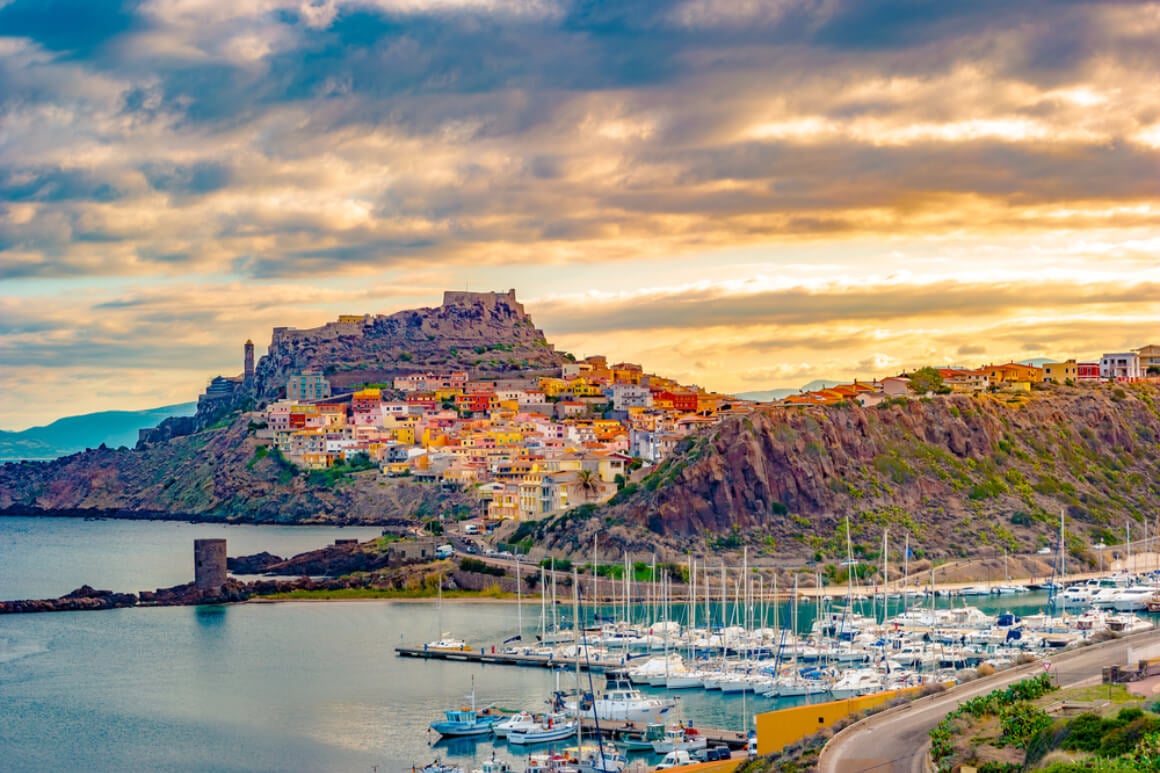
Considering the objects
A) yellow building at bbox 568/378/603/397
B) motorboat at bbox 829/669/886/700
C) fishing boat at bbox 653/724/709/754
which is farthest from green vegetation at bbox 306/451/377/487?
fishing boat at bbox 653/724/709/754

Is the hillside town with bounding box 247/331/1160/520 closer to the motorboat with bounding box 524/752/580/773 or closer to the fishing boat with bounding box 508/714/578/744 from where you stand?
the fishing boat with bounding box 508/714/578/744

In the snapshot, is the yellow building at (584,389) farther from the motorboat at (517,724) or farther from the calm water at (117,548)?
the motorboat at (517,724)

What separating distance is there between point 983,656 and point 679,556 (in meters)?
22.6

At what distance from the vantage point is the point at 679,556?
62.3 metres

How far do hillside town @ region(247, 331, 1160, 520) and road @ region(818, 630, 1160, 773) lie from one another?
162 ft

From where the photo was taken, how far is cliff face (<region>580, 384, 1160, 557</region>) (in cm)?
6469

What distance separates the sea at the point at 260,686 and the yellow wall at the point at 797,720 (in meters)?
10.1

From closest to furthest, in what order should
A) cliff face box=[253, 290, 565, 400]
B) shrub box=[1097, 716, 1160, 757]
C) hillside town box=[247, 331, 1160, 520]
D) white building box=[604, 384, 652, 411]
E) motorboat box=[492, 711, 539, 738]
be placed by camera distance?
shrub box=[1097, 716, 1160, 757], motorboat box=[492, 711, 539, 738], hillside town box=[247, 331, 1160, 520], white building box=[604, 384, 652, 411], cliff face box=[253, 290, 565, 400]

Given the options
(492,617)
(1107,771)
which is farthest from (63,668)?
(1107,771)

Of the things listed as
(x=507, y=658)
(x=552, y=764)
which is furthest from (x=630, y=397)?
(x=552, y=764)

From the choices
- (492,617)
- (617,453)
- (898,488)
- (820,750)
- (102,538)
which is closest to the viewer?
(820,750)

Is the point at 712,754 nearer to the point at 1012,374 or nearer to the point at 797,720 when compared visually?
the point at 797,720

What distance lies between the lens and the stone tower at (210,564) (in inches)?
2468

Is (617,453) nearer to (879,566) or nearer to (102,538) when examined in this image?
(879,566)
